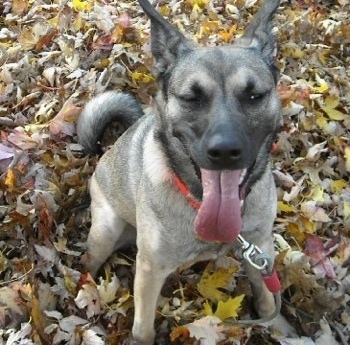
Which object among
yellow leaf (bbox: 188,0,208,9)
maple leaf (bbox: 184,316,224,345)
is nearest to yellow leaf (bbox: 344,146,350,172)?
maple leaf (bbox: 184,316,224,345)

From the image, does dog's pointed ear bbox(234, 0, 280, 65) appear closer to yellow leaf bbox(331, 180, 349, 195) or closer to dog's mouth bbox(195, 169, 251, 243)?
dog's mouth bbox(195, 169, 251, 243)

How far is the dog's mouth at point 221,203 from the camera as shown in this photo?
9.00ft

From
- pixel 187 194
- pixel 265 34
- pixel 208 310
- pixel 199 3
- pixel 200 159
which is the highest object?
pixel 265 34

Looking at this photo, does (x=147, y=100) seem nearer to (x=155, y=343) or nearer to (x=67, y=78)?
(x=67, y=78)

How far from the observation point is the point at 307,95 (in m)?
4.67

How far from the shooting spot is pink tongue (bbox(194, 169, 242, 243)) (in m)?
2.74

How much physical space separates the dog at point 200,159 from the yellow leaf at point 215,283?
0.14m

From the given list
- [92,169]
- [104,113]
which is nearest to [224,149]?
[104,113]

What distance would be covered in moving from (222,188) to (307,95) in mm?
2186

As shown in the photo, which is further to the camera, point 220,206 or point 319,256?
point 319,256

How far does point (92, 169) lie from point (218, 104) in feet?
5.81

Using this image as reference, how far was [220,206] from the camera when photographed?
275 centimetres

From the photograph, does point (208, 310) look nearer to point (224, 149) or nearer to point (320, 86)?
point (224, 149)

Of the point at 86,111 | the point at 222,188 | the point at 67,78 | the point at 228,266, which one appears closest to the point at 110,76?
the point at 67,78
